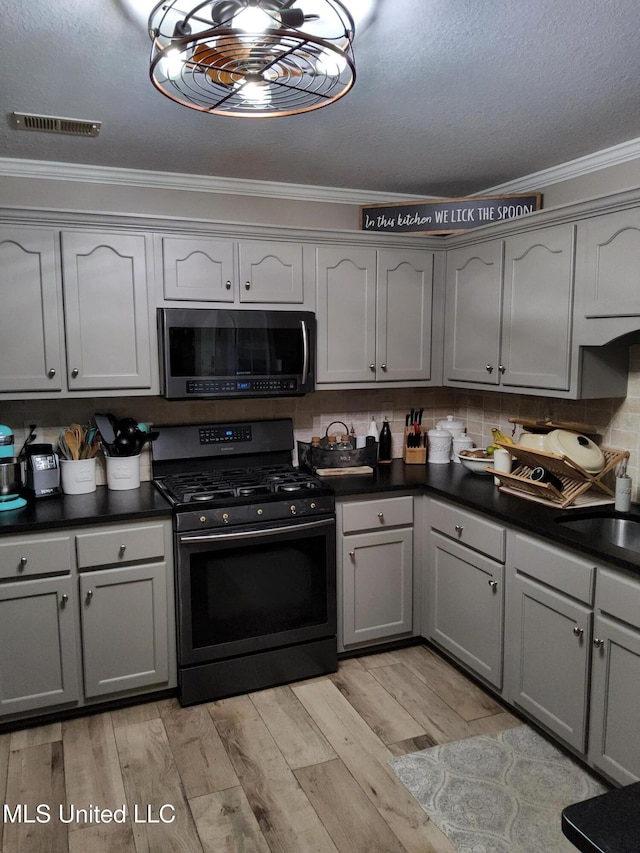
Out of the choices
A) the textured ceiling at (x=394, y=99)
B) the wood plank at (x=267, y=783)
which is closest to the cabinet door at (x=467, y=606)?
the wood plank at (x=267, y=783)

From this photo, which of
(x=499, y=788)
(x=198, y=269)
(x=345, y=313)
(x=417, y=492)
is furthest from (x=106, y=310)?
(x=499, y=788)

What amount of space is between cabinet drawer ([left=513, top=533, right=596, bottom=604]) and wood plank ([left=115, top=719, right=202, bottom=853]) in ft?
4.96

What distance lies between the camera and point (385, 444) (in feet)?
12.3

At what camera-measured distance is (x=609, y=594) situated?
7.13 feet

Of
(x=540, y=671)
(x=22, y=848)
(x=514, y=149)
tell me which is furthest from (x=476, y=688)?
(x=514, y=149)

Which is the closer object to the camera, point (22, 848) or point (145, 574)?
point (22, 848)

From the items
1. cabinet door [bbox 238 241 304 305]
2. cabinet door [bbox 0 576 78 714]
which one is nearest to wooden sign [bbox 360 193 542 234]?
cabinet door [bbox 238 241 304 305]

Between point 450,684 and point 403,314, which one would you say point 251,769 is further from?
point 403,314

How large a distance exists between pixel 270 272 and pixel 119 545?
4.85 feet

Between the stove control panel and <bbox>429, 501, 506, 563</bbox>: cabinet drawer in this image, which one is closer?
<bbox>429, 501, 506, 563</bbox>: cabinet drawer

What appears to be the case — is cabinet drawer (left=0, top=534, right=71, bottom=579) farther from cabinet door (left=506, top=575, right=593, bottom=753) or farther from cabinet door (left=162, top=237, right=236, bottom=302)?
cabinet door (left=506, top=575, right=593, bottom=753)

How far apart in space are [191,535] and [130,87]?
1.73m

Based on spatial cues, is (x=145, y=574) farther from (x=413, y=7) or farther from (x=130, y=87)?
(x=413, y=7)

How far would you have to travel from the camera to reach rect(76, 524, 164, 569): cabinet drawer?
2.67 m
